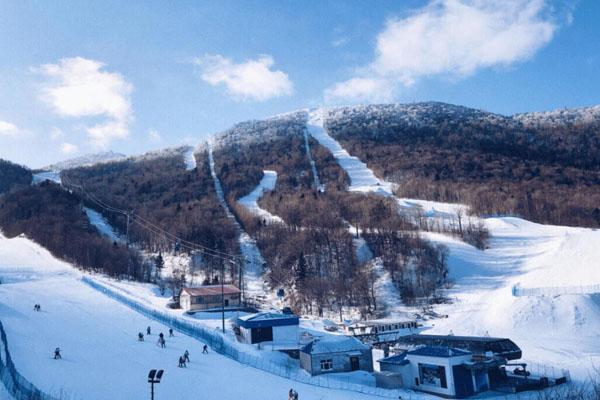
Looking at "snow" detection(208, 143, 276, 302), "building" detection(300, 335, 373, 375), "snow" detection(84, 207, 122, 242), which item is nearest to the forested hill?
"snow" detection(208, 143, 276, 302)

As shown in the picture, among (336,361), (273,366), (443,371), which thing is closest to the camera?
(443,371)

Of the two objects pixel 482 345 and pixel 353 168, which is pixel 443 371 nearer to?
pixel 482 345

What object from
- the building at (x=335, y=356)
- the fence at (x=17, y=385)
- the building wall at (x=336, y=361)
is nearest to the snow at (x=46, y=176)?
the building at (x=335, y=356)

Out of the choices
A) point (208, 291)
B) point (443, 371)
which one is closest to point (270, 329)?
point (443, 371)

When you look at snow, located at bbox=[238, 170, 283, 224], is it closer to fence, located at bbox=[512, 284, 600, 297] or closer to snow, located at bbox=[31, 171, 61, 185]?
fence, located at bbox=[512, 284, 600, 297]

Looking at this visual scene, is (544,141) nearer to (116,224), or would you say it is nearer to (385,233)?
(385,233)

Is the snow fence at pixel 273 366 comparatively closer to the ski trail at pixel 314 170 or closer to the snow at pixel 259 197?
the snow at pixel 259 197
